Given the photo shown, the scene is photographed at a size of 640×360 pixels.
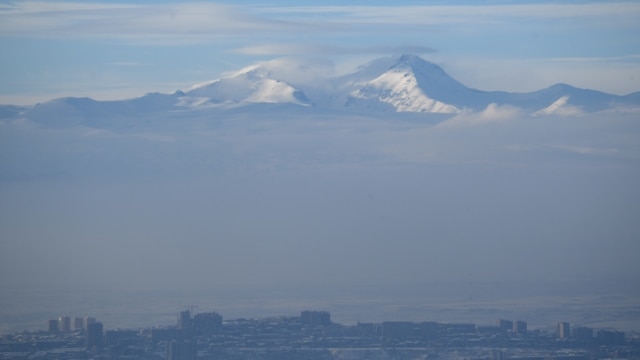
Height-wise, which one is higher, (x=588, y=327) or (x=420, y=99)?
(x=420, y=99)

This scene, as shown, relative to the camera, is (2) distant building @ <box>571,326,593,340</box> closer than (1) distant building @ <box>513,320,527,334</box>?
Yes

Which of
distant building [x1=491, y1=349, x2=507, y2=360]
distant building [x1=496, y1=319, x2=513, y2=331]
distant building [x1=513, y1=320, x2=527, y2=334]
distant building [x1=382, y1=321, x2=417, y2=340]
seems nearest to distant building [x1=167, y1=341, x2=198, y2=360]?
distant building [x1=382, y1=321, x2=417, y2=340]

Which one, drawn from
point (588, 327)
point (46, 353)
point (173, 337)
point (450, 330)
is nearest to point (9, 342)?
point (46, 353)

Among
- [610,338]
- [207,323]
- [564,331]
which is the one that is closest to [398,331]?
[564,331]

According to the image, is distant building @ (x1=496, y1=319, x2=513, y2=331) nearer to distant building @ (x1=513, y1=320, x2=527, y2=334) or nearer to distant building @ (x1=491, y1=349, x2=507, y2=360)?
distant building @ (x1=513, y1=320, x2=527, y2=334)

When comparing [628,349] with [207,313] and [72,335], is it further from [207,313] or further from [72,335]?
[72,335]
